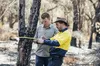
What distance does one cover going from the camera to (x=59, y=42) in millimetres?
6785

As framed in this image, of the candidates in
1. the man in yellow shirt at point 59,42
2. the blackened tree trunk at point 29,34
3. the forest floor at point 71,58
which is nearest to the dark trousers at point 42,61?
the man in yellow shirt at point 59,42

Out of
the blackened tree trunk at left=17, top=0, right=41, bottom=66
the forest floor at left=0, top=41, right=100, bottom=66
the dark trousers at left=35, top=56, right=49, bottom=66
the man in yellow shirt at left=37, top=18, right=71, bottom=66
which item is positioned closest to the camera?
the man in yellow shirt at left=37, top=18, right=71, bottom=66

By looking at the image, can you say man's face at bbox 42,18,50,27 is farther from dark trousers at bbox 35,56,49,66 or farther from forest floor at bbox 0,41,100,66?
forest floor at bbox 0,41,100,66

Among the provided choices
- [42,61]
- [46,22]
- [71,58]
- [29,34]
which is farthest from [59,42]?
[71,58]

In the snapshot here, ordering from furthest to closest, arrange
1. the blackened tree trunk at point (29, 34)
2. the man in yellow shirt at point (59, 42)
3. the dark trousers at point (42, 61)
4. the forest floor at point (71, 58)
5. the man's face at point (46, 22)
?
the forest floor at point (71, 58)
the blackened tree trunk at point (29, 34)
the dark trousers at point (42, 61)
the man's face at point (46, 22)
the man in yellow shirt at point (59, 42)

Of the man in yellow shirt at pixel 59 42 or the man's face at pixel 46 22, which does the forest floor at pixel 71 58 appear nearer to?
the man's face at pixel 46 22

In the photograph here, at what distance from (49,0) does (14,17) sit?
860 centimetres

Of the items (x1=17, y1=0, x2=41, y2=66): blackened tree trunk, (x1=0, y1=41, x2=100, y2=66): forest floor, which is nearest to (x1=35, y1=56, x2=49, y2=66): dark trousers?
(x1=17, y1=0, x2=41, y2=66): blackened tree trunk

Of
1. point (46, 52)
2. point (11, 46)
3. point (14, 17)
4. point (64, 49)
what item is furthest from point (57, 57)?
point (14, 17)

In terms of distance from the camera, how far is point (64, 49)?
22.7 ft

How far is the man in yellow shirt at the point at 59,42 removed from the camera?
6806mm

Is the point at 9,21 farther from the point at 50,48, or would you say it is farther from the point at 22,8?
the point at 50,48

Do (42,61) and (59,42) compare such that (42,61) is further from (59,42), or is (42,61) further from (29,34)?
(29,34)

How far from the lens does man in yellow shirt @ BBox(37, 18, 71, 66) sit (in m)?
6.81
